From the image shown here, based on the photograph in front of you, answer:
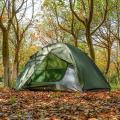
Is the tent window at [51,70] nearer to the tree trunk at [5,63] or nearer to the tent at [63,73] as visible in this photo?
the tent at [63,73]

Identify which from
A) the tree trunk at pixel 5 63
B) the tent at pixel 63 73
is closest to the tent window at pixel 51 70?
the tent at pixel 63 73

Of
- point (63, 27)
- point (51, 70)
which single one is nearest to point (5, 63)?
point (51, 70)

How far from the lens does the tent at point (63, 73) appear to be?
19.5ft

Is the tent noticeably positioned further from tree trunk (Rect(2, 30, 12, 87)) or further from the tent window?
tree trunk (Rect(2, 30, 12, 87))

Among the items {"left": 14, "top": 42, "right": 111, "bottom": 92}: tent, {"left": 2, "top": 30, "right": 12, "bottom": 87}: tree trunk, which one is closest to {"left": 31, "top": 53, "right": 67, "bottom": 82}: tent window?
{"left": 14, "top": 42, "right": 111, "bottom": 92}: tent

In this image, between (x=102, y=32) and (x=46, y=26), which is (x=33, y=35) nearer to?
(x=46, y=26)

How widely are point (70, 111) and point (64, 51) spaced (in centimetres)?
386

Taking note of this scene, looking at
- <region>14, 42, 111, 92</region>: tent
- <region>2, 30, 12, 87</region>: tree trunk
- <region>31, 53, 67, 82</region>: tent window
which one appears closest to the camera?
<region>14, 42, 111, 92</region>: tent

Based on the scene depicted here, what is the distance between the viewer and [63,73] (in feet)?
22.2

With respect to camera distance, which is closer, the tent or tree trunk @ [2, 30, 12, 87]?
the tent

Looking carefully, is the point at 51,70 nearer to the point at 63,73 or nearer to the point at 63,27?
the point at 63,73

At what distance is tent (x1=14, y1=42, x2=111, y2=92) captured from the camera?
5.96 m

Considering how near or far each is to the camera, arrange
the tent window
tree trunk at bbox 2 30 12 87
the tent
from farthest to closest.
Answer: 1. tree trunk at bbox 2 30 12 87
2. the tent window
3. the tent

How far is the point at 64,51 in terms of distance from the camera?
655cm
